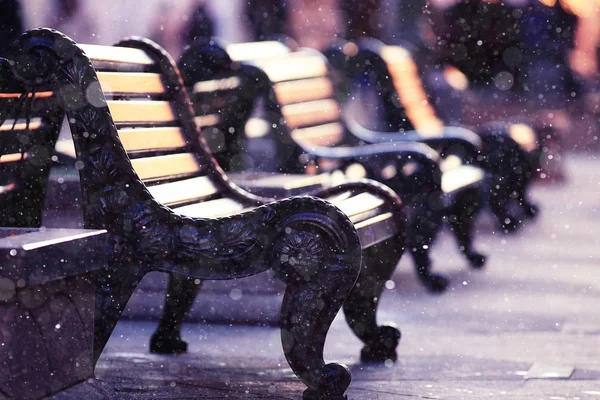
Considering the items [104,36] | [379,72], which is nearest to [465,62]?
[104,36]

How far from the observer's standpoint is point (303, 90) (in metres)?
7.91

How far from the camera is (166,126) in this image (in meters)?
5.26

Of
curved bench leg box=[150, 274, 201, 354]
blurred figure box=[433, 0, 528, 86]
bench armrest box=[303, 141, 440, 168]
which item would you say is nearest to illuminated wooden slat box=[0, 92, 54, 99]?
curved bench leg box=[150, 274, 201, 354]

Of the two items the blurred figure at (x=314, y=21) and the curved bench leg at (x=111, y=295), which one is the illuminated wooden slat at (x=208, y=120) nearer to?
the curved bench leg at (x=111, y=295)

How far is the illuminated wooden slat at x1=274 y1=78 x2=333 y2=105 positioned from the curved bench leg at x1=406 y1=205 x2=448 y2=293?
3.27ft

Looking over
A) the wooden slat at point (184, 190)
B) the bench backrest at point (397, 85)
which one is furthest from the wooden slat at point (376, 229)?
the bench backrest at point (397, 85)

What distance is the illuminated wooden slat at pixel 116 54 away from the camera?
464 cm

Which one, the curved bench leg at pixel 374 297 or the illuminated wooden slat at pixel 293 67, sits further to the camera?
the illuminated wooden slat at pixel 293 67

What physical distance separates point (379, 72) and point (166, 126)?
4.10m

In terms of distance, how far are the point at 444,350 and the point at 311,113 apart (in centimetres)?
265

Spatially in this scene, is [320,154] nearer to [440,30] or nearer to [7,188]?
[7,188]

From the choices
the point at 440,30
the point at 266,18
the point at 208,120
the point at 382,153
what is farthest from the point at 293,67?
the point at 440,30

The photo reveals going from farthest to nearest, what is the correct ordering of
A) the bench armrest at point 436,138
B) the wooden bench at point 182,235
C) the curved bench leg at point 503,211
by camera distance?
1. the curved bench leg at point 503,211
2. the bench armrest at point 436,138
3. the wooden bench at point 182,235

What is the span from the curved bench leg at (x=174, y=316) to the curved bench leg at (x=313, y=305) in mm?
1459
